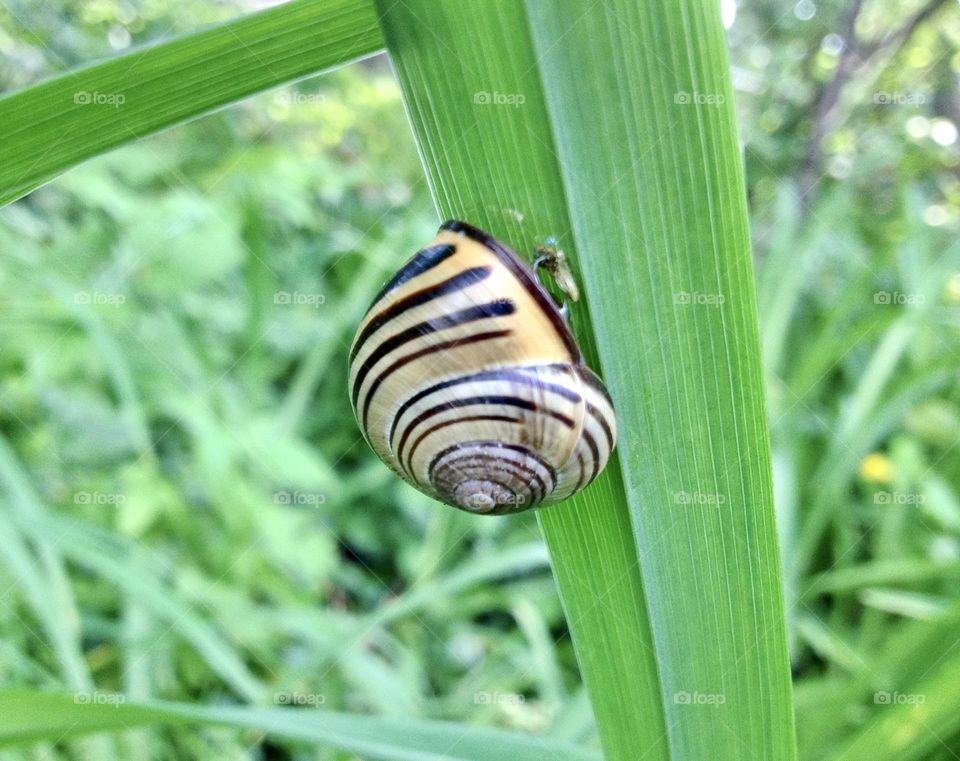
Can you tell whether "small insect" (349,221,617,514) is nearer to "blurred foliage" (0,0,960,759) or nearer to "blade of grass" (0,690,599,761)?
"blade of grass" (0,690,599,761)

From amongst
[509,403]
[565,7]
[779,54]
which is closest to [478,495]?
[509,403]

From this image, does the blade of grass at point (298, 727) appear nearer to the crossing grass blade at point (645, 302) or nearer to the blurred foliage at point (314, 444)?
the crossing grass blade at point (645, 302)

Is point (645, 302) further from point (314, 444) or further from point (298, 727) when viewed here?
point (314, 444)

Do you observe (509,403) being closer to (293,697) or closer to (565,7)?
(565,7)

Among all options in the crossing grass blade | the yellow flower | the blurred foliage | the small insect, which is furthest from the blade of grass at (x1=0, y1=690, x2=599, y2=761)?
the yellow flower

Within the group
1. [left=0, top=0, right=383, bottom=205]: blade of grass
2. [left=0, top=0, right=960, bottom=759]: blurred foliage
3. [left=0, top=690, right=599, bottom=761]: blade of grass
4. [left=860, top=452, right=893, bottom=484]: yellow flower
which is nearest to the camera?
[left=0, top=0, right=383, bottom=205]: blade of grass

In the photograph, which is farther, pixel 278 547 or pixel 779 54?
pixel 779 54

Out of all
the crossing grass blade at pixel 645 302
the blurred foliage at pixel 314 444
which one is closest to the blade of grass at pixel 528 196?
the crossing grass blade at pixel 645 302
